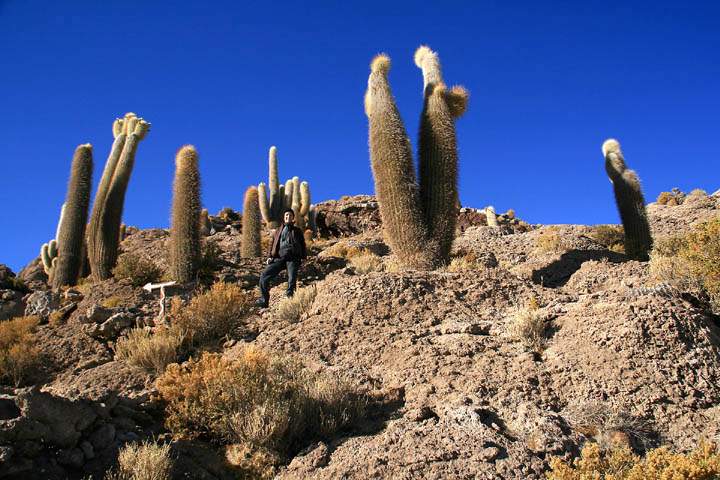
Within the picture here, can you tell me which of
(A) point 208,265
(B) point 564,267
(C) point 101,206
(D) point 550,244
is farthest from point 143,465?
(C) point 101,206

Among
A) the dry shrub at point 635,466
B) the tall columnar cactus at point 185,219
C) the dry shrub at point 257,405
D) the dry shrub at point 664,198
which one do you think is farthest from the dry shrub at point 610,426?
the dry shrub at point 664,198

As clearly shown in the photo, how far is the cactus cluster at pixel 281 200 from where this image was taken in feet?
74.0

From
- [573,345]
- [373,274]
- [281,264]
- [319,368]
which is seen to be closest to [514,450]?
[573,345]

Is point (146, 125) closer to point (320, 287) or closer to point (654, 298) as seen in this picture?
point (320, 287)

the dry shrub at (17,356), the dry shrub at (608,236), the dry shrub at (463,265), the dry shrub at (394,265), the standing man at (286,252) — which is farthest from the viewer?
the dry shrub at (608,236)

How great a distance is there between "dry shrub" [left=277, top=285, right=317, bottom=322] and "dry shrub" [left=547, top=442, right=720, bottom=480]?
16.0 ft

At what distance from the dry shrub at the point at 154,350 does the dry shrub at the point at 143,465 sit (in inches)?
109

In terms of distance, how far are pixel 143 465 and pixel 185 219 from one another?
8654mm

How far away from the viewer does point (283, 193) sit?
2320 cm

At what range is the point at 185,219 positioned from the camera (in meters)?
12.8

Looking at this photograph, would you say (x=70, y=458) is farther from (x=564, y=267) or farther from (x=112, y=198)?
(x=112, y=198)

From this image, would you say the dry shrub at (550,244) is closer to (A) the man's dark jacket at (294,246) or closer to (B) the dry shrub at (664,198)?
(A) the man's dark jacket at (294,246)

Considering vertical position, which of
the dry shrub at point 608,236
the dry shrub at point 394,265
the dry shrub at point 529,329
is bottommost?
the dry shrub at point 529,329

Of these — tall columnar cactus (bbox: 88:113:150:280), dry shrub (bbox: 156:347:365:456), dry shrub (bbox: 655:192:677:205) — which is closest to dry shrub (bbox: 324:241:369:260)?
tall columnar cactus (bbox: 88:113:150:280)
